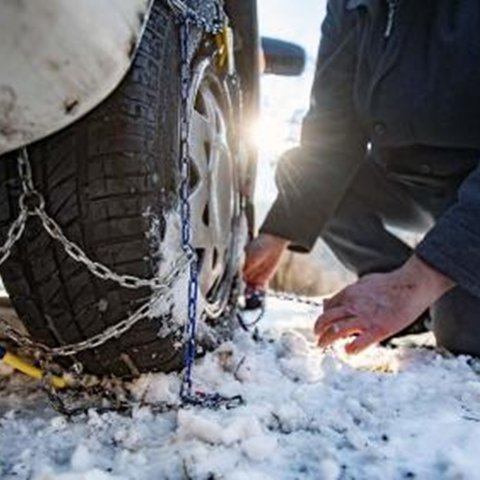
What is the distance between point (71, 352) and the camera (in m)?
1.04

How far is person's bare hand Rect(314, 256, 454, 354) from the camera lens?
128 centimetres

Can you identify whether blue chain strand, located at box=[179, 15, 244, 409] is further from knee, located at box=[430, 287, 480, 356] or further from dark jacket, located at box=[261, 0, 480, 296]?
knee, located at box=[430, 287, 480, 356]

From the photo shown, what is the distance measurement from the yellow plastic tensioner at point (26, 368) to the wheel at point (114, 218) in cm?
4

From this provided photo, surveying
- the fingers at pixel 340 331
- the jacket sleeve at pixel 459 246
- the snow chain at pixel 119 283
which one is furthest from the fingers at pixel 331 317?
the snow chain at pixel 119 283

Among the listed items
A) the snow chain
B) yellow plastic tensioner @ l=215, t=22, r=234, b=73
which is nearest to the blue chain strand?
the snow chain

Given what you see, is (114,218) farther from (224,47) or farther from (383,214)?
(383,214)

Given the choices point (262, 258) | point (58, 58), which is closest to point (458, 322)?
point (262, 258)

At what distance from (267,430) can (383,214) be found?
1.37 m

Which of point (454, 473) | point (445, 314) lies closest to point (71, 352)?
point (454, 473)

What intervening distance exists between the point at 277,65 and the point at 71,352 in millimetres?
1913

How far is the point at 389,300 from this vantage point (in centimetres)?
128

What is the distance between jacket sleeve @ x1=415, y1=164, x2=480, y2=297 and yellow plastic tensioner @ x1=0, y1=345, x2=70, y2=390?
2.09 ft

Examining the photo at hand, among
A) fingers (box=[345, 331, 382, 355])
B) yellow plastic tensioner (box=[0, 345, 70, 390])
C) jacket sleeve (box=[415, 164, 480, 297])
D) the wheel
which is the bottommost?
fingers (box=[345, 331, 382, 355])

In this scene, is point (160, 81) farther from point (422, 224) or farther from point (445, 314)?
→ point (422, 224)
